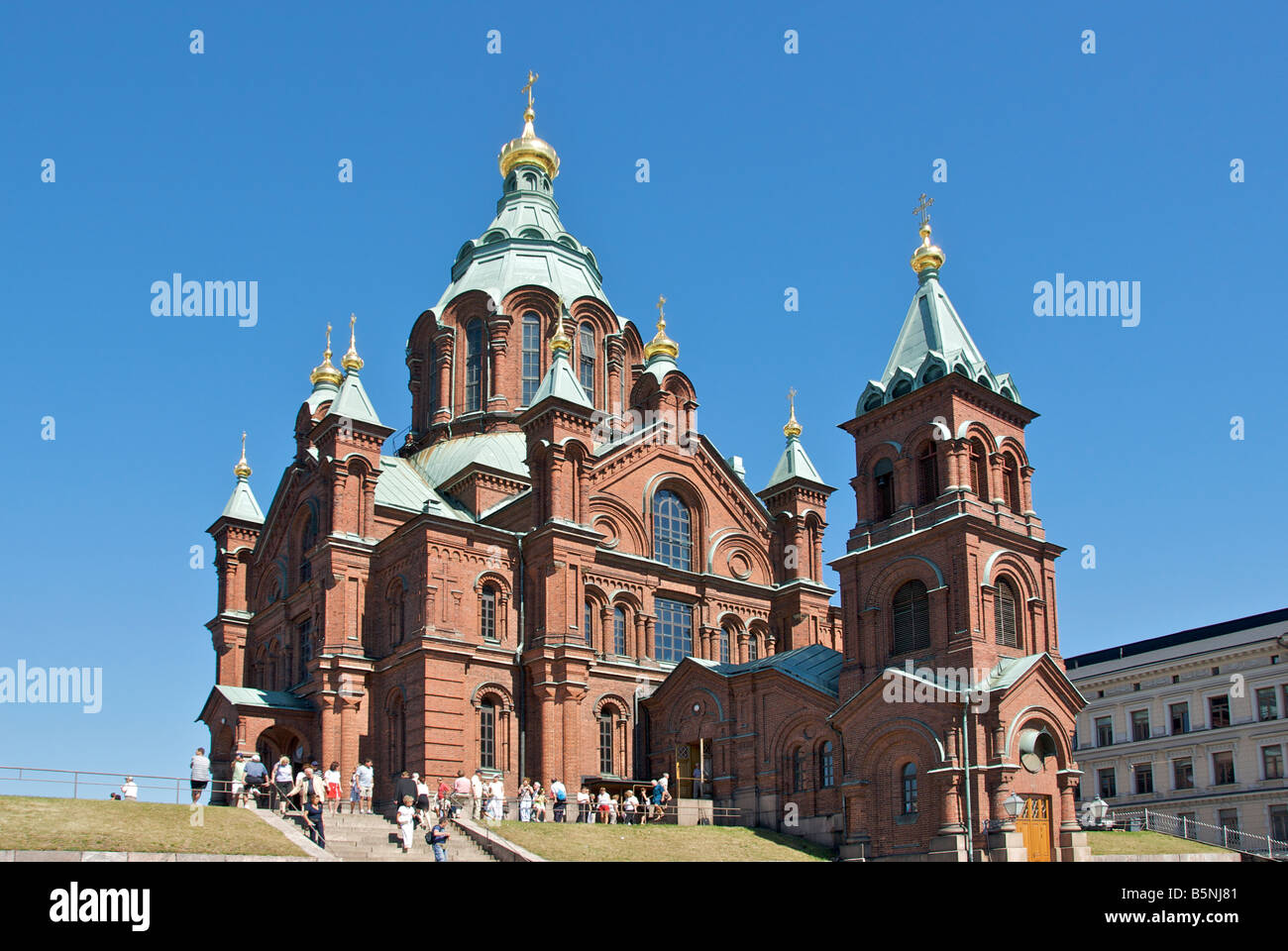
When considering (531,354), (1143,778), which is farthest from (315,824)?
(1143,778)

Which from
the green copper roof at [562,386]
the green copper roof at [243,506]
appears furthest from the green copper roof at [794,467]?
the green copper roof at [243,506]

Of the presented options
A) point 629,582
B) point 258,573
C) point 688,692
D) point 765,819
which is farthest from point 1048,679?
point 258,573

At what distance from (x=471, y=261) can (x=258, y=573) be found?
600 inches

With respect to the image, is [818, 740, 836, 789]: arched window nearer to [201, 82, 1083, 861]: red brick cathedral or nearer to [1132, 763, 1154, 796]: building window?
[201, 82, 1083, 861]: red brick cathedral

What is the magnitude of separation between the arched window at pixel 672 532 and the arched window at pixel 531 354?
7583 mm

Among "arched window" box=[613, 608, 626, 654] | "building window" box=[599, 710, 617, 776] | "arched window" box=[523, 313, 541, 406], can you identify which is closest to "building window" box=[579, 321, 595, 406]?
"arched window" box=[523, 313, 541, 406]

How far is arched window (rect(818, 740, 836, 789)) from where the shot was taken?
113ft

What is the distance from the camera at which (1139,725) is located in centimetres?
5628

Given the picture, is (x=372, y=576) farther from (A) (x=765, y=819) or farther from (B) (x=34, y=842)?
(B) (x=34, y=842)

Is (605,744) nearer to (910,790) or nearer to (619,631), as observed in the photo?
(619,631)

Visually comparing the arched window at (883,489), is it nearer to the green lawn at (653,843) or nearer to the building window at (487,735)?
the green lawn at (653,843)

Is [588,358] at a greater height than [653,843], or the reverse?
[588,358]

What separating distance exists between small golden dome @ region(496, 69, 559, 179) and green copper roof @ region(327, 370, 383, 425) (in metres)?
19.1

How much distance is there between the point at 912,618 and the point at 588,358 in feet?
66.9
